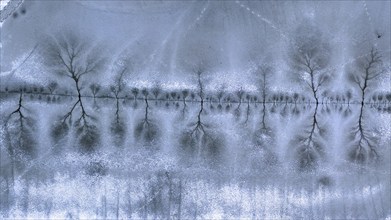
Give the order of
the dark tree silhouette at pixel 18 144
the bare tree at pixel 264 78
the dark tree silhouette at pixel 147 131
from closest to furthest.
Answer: the dark tree silhouette at pixel 18 144 < the dark tree silhouette at pixel 147 131 < the bare tree at pixel 264 78

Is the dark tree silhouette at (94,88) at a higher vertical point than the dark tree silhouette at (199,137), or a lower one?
higher

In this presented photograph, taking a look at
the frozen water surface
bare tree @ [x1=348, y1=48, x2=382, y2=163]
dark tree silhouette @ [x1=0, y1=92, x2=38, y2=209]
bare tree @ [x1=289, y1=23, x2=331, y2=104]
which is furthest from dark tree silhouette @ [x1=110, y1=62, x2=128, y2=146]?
bare tree @ [x1=348, y1=48, x2=382, y2=163]

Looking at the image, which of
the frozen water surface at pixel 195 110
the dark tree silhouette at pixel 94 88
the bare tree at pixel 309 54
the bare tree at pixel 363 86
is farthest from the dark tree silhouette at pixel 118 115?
the bare tree at pixel 363 86

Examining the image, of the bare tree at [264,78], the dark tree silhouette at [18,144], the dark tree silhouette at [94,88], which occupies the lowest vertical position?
the dark tree silhouette at [18,144]

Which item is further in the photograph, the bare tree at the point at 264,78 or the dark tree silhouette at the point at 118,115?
the bare tree at the point at 264,78

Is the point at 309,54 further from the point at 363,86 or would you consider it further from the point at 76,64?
the point at 76,64

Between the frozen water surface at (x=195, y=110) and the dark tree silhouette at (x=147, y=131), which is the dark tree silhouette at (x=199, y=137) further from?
the dark tree silhouette at (x=147, y=131)

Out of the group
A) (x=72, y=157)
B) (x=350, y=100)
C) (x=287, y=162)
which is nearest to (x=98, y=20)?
(x=72, y=157)

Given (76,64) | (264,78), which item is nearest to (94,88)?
(76,64)

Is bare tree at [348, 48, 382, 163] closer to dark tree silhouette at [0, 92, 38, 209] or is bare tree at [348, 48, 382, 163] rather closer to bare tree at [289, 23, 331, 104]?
bare tree at [289, 23, 331, 104]
